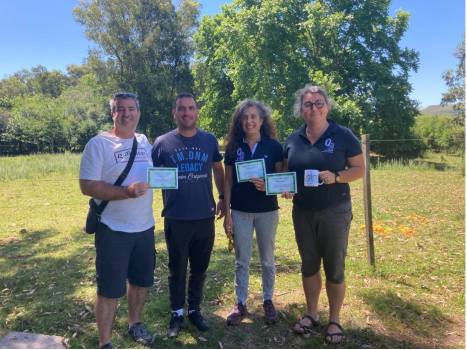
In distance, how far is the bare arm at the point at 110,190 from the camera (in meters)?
2.98

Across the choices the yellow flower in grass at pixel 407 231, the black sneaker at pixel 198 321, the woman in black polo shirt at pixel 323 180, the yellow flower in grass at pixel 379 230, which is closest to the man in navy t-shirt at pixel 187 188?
the black sneaker at pixel 198 321

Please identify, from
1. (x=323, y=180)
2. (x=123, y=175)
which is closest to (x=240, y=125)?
(x=323, y=180)

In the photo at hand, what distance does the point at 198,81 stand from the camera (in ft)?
104

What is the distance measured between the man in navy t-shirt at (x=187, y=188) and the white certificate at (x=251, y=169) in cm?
27

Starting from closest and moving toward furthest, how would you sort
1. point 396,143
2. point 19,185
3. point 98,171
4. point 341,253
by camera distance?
→ point 98,171
point 341,253
point 19,185
point 396,143

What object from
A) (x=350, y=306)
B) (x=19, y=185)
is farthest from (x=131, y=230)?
(x=19, y=185)

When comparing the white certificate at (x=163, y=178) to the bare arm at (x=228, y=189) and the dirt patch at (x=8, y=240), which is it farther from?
the dirt patch at (x=8, y=240)

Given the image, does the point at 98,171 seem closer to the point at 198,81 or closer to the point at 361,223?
the point at 361,223

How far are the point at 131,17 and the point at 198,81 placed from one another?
786 centimetres

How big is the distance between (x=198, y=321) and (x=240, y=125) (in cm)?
188

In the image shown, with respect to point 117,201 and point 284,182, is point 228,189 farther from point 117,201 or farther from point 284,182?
point 117,201

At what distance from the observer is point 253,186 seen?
3617mm

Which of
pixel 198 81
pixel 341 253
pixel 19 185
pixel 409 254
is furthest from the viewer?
pixel 198 81

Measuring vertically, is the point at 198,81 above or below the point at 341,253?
above
